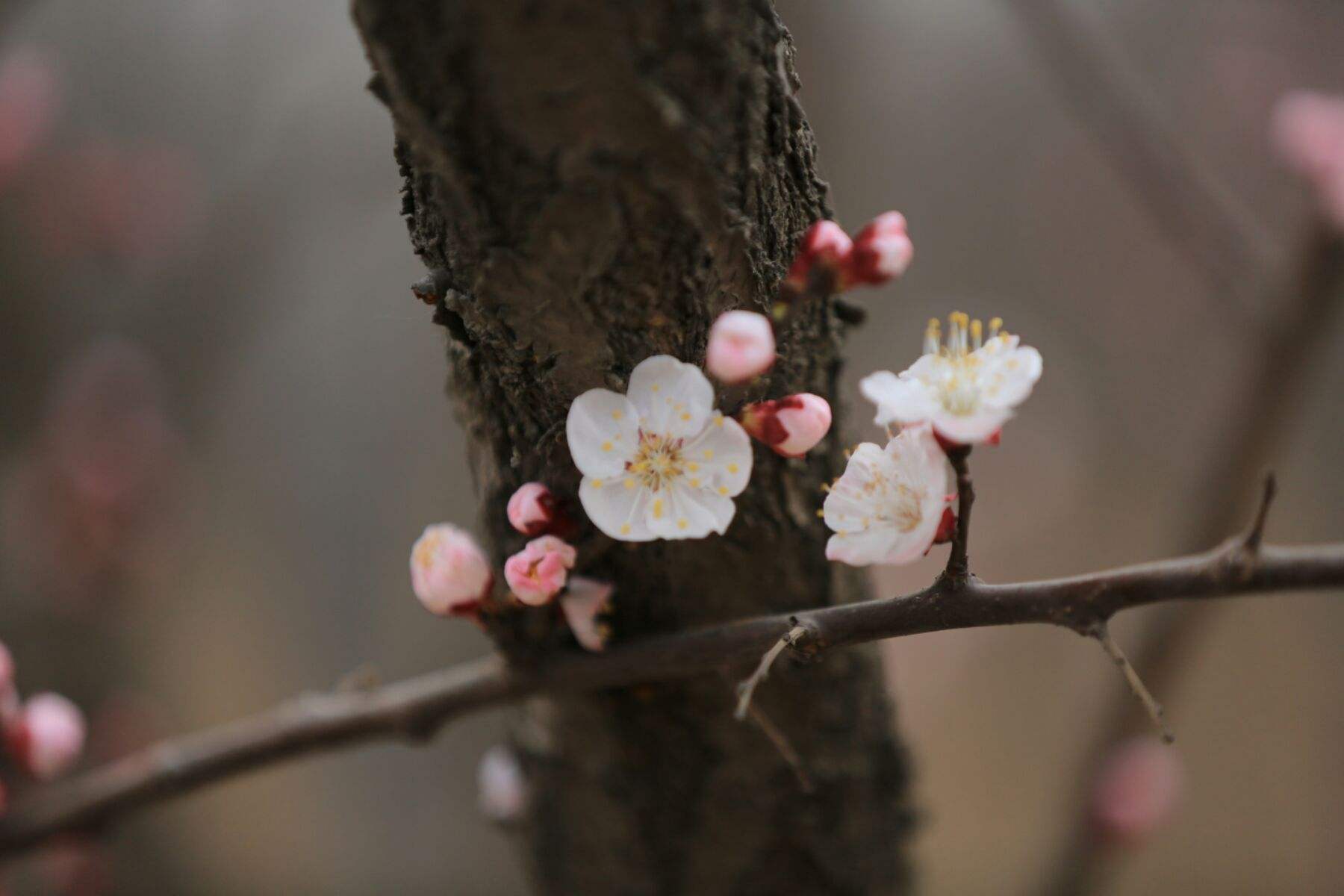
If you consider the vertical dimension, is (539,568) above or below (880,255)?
below

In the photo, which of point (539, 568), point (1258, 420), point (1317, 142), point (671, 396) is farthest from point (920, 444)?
point (1317, 142)

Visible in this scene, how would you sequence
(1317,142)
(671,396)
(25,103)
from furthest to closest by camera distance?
(25,103) → (1317,142) → (671,396)

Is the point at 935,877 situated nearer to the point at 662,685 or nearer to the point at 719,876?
the point at 719,876

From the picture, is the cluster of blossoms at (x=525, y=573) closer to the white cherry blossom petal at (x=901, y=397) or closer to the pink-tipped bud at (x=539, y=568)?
the pink-tipped bud at (x=539, y=568)

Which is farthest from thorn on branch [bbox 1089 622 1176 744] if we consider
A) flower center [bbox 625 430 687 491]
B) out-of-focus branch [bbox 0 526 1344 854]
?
flower center [bbox 625 430 687 491]

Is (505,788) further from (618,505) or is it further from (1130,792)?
(1130,792)

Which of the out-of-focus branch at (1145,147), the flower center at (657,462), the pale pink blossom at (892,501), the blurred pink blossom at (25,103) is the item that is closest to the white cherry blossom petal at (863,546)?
the pale pink blossom at (892,501)
